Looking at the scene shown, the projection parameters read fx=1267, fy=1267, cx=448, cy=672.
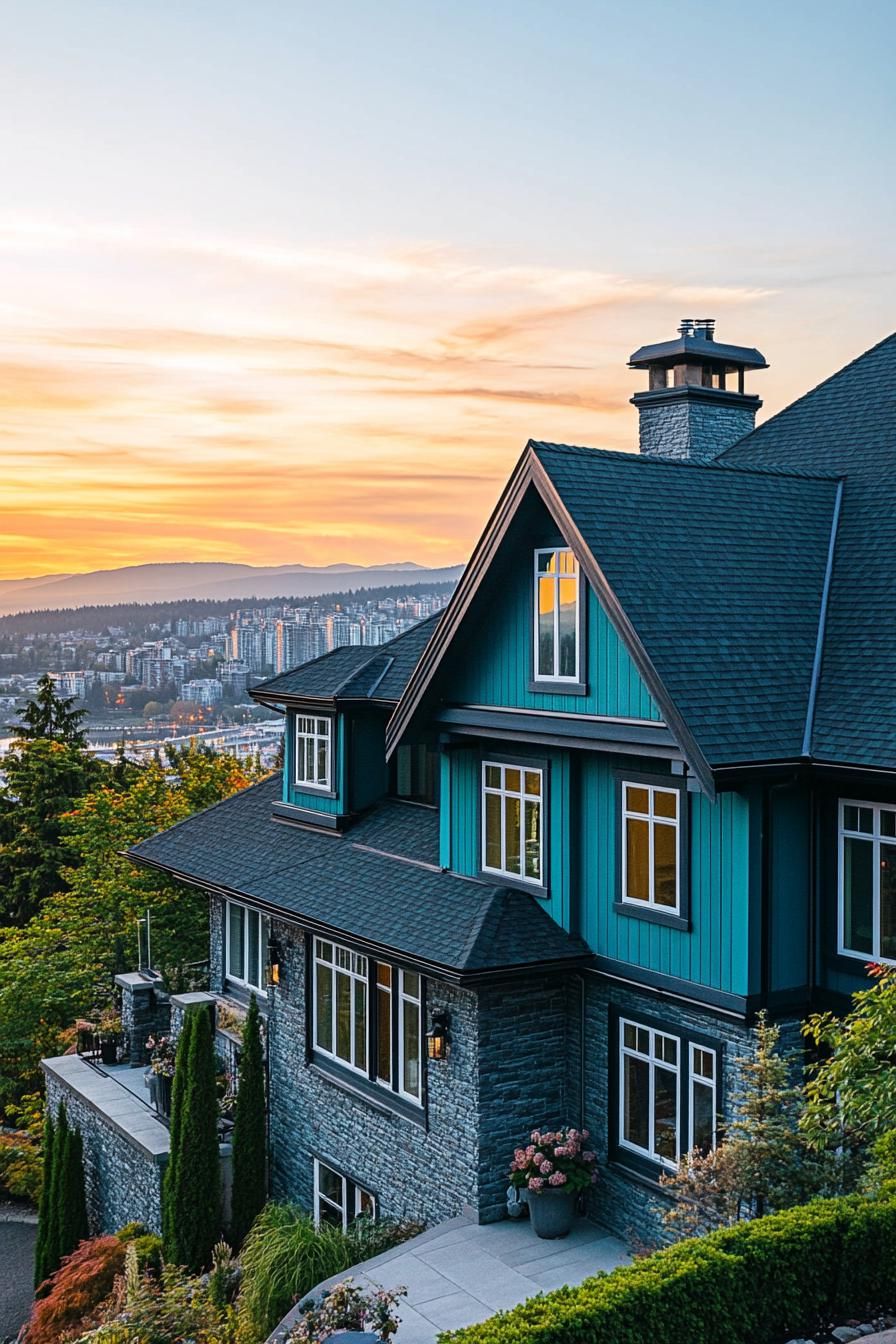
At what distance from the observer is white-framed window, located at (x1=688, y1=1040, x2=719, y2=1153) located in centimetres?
1255

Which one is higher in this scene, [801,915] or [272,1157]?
[801,915]

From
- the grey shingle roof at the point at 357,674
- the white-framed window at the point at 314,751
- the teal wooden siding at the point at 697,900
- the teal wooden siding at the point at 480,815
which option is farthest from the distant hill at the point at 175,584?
the teal wooden siding at the point at 697,900

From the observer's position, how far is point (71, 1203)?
19453mm

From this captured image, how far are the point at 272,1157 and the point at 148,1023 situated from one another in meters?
4.79

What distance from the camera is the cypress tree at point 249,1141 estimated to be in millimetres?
17469

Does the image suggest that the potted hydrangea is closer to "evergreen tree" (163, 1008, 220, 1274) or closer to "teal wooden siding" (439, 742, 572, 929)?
"teal wooden siding" (439, 742, 572, 929)

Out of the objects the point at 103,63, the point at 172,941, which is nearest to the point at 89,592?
the point at 172,941

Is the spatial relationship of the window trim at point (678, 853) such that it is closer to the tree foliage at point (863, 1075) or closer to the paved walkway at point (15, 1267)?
the tree foliage at point (863, 1075)

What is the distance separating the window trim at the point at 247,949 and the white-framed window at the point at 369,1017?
6.35 feet

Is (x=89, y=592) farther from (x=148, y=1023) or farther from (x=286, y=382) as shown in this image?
(x=148, y=1023)

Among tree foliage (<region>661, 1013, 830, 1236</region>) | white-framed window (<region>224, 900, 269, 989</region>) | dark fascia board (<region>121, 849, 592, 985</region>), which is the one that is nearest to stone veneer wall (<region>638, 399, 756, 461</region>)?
dark fascia board (<region>121, 849, 592, 985</region>)

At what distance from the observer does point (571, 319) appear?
28781mm

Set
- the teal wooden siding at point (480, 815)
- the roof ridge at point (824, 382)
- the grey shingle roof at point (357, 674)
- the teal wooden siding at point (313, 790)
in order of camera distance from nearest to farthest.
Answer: the teal wooden siding at point (480, 815)
the roof ridge at point (824, 382)
the grey shingle roof at point (357, 674)
the teal wooden siding at point (313, 790)

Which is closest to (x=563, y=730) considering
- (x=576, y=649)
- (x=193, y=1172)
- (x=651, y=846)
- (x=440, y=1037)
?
(x=576, y=649)
